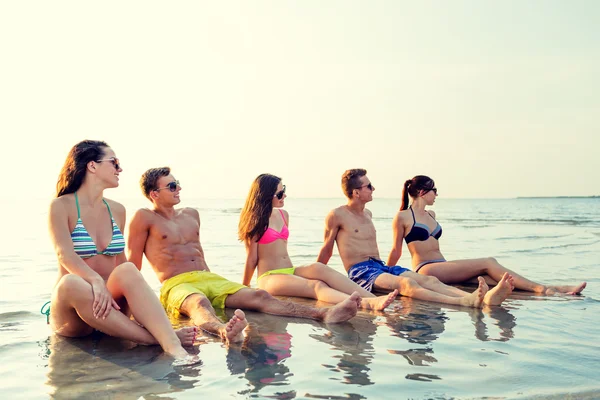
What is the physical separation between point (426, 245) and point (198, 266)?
3600 mm

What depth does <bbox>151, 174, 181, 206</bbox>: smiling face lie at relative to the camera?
6758 millimetres

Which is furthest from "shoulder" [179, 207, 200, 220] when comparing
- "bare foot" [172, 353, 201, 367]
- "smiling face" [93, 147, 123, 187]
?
"bare foot" [172, 353, 201, 367]

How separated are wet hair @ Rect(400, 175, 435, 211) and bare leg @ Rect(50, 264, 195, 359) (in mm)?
5049

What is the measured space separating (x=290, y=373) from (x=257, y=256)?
11.6 ft

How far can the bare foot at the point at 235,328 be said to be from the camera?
16.3 feet

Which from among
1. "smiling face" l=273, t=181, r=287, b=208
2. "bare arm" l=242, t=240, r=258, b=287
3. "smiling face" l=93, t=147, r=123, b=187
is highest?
"smiling face" l=93, t=147, r=123, b=187

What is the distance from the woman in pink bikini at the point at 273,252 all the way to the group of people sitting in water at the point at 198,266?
14mm

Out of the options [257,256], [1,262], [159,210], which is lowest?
[1,262]

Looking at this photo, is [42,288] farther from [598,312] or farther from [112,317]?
[598,312]

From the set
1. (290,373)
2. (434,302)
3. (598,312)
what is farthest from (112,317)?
(598,312)

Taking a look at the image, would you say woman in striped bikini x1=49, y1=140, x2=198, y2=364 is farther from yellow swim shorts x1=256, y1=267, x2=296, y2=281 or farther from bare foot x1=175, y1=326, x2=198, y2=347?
yellow swim shorts x1=256, y1=267, x2=296, y2=281

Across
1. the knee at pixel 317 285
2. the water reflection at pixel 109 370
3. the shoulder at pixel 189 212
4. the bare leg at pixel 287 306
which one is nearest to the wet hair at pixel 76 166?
the water reflection at pixel 109 370

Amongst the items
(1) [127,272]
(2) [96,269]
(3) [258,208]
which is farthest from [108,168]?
(3) [258,208]

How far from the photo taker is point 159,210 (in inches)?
273
